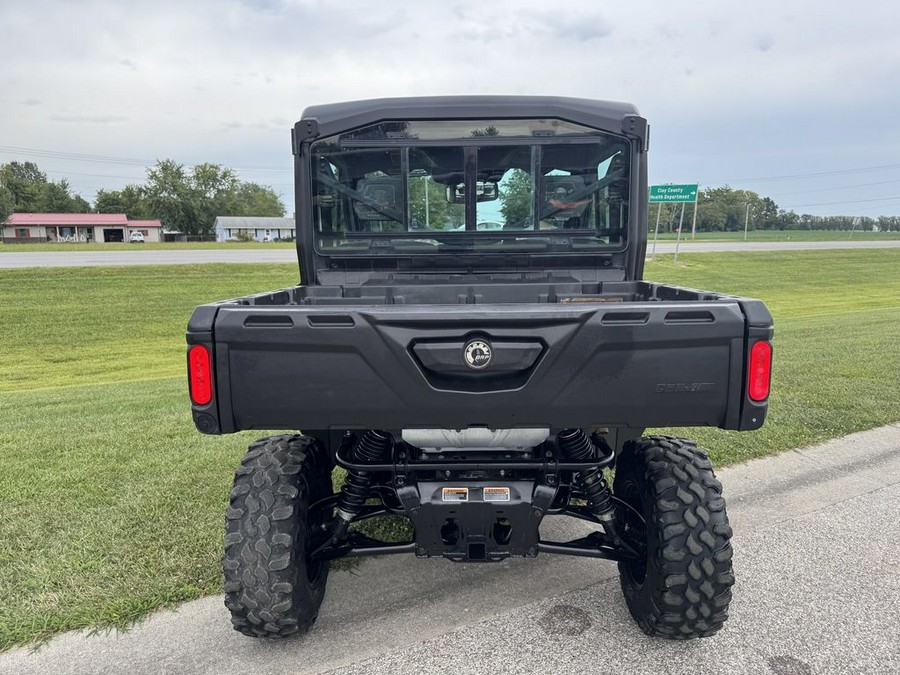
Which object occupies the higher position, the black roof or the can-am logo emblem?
the black roof

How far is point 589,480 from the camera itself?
9.45 feet

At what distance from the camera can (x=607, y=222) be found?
12.6 feet

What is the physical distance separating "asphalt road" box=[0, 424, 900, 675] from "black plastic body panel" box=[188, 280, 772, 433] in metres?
1.05

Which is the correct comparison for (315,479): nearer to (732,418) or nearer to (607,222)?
(732,418)

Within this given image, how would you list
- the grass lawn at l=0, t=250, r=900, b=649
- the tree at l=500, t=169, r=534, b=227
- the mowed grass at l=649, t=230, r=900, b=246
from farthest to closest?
the mowed grass at l=649, t=230, r=900, b=246 → the tree at l=500, t=169, r=534, b=227 → the grass lawn at l=0, t=250, r=900, b=649

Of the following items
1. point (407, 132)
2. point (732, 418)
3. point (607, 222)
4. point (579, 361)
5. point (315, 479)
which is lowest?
point (315, 479)

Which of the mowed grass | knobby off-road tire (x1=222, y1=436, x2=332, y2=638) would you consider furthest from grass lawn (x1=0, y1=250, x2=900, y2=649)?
the mowed grass

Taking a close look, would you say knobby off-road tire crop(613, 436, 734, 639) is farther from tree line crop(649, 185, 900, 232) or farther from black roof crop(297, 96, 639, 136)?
tree line crop(649, 185, 900, 232)

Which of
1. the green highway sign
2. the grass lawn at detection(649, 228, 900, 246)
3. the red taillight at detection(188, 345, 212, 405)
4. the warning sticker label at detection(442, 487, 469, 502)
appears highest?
the green highway sign

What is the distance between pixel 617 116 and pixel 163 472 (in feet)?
12.6

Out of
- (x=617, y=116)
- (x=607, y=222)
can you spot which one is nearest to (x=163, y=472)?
(x=607, y=222)

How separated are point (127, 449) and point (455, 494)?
3.62 m

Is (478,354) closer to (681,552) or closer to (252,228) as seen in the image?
(681,552)

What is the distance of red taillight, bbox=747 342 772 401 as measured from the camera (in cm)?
227
